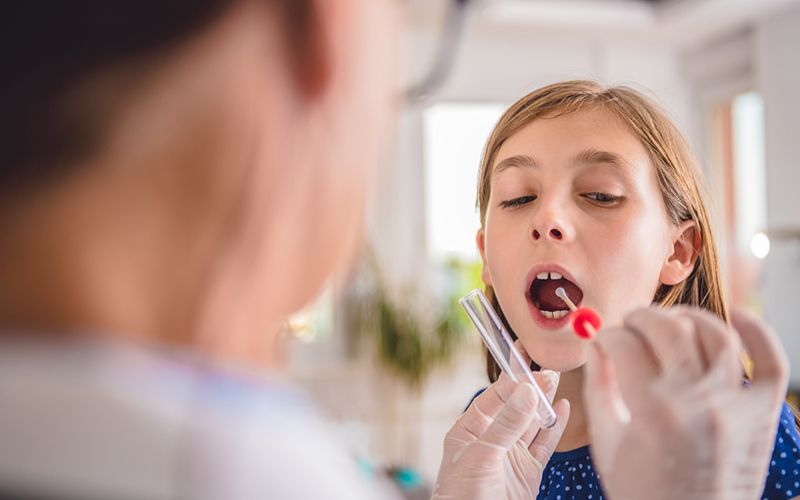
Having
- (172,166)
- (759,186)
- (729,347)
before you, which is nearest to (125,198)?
(172,166)

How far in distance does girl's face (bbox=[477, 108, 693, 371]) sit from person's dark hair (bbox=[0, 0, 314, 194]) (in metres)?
0.65

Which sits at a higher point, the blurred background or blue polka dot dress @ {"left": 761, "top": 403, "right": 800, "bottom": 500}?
the blurred background

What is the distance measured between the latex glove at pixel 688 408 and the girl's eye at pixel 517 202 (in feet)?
1.22

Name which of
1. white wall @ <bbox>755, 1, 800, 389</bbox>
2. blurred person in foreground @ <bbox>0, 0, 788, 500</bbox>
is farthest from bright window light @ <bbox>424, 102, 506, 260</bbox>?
blurred person in foreground @ <bbox>0, 0, 788, 500</bbox>

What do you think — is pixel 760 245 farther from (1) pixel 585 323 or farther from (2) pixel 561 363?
(1) pixel 585 323

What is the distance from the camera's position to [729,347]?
20.4 inches

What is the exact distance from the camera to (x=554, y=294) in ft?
2.92

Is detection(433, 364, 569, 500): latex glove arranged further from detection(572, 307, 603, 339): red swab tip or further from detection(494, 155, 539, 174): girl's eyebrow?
detection(494, 155, 539, 174): girl's eyebrow

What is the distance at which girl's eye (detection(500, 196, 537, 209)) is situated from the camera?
917mm

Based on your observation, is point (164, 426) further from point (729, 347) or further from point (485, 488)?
point (485, 488)

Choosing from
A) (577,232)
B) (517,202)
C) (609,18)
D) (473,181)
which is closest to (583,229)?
(577,232)

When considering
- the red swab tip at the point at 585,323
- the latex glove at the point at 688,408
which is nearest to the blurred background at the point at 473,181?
the red swab tip at the point at 585,323

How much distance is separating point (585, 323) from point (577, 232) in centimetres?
18

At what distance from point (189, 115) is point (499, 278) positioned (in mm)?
694
